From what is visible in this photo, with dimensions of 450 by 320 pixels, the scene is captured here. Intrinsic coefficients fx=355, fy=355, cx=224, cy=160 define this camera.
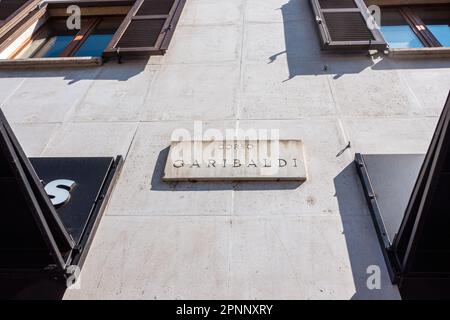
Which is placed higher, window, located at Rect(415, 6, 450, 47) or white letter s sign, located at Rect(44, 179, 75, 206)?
window, located at Rect(415, 6, 450, 47)

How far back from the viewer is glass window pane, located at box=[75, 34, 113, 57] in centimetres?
1003

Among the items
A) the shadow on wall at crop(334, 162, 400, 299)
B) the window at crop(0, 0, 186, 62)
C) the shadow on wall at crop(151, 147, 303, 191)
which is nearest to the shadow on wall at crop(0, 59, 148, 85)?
the window at crop(0, 0, 186, 62)

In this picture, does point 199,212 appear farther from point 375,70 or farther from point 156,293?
point 375,70

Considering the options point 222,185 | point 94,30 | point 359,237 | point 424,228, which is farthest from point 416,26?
point 94,30

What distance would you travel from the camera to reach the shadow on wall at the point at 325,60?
8039 millimetres

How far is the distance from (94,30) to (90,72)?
10.8 ft

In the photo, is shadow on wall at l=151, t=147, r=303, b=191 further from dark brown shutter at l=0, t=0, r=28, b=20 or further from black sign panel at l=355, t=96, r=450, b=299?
dark brown shutter at l=0, t=0, r=28, b=20

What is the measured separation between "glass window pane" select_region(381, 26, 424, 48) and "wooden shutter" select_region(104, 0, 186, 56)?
581 centimetres

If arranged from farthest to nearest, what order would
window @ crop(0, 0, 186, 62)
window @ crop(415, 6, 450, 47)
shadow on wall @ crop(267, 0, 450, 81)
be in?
window @ crop(415, 6, 450, 47) → window @ crop(0, 0, 186, 62) → shadow on wall @ crop(267, 0, 450, 81)

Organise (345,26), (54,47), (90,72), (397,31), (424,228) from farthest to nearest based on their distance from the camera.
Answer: (54,47) → (397,31) → (345,26) → (90,72) → (424,228)

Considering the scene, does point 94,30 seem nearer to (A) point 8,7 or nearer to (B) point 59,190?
(A) point 8,7

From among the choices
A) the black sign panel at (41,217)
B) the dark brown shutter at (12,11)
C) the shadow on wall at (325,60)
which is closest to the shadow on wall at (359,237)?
the shadow on wall at (325,60)

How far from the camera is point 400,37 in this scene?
9.65m
